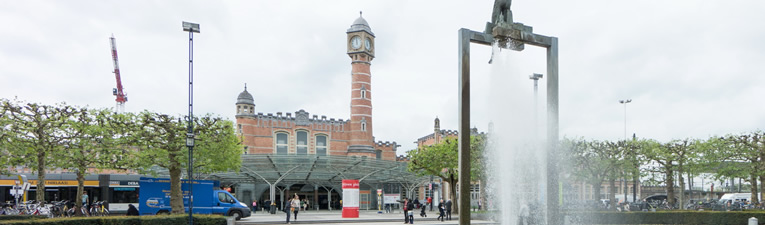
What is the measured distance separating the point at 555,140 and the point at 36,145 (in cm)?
2235

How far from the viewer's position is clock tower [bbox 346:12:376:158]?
6200cm

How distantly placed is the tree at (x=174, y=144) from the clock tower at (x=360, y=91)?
119 ft

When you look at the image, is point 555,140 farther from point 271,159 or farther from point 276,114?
point 276,114

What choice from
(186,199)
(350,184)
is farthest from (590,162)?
(186,199)

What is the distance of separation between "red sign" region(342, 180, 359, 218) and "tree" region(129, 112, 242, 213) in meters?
7.90

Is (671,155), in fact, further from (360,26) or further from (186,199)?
(360,26)

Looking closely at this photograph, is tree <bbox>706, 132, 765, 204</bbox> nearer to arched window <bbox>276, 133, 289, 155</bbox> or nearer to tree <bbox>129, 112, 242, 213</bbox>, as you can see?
tree <bbox>129, 112, 242, 213</bbox>

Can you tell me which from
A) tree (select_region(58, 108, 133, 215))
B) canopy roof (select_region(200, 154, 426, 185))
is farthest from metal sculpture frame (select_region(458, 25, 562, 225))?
canopy roof (select_region(200, 154, 426, 185))

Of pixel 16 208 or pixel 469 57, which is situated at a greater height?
pixel 469 57

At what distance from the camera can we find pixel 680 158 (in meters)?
35.9

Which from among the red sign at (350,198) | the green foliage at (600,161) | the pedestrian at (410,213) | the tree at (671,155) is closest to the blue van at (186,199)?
the red sign at (350,198)

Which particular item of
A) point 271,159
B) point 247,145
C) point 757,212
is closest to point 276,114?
point 247,145

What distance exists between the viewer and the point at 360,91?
61969 millimetres

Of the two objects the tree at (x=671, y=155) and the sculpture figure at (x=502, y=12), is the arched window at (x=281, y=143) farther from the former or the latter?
the sculpture figure at (x=502, y=12)
